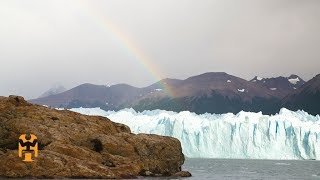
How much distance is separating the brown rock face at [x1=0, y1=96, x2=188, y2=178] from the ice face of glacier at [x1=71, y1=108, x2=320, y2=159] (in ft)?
248

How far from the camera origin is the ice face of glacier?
13200 centimetres

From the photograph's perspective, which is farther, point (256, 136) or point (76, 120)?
point (256, 136)

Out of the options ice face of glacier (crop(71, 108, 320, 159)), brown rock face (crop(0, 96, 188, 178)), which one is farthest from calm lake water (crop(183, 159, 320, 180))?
ice face of glacier (crop(71, 108, 320, 159))

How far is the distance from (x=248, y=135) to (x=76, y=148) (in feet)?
296

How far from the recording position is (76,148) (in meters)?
49.6

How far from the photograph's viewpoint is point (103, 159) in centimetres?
5053

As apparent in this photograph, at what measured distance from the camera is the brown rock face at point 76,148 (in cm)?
4544

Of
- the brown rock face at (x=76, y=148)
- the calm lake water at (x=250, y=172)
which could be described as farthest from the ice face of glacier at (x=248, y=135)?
the brown rock face at (x=76, y=148)

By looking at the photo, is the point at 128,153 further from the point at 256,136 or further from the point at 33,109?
the point at 256,136

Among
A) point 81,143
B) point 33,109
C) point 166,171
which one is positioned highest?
point 33,109

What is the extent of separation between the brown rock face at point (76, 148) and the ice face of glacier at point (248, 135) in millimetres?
75466

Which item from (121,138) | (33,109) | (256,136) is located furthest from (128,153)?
(256,136)

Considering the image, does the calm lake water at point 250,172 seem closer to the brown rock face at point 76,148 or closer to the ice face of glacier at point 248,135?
the brown rock face at point 76,148

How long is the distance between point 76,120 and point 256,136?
82816 millimetres
